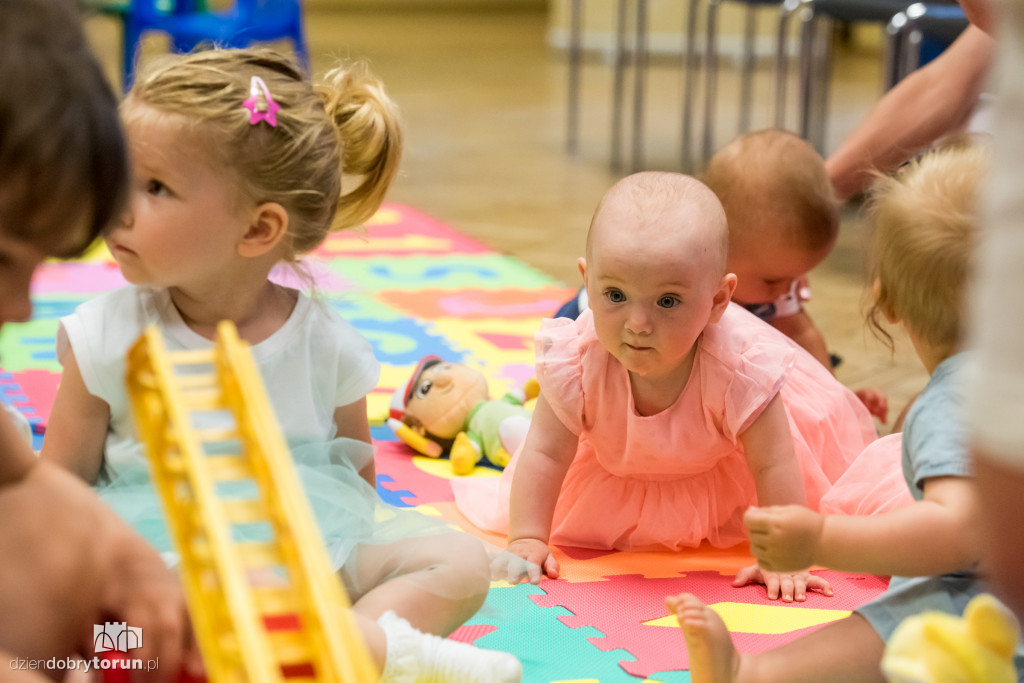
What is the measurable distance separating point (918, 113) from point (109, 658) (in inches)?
58.1

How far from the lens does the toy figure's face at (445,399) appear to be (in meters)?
1.36

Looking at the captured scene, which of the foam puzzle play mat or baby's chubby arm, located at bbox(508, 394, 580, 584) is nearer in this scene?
the foam puzzle play mat

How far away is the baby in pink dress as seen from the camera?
102 cm

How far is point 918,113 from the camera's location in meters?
1.75

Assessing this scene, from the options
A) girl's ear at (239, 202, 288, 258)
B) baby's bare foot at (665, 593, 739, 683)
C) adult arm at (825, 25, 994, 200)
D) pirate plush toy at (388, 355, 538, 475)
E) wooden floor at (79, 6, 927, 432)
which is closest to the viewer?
baby's bare foot at (665, 593, 739, 683)

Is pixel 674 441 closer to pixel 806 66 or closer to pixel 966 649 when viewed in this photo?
pixel 966 649

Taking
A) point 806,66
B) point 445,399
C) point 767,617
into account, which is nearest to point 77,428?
point 445,399

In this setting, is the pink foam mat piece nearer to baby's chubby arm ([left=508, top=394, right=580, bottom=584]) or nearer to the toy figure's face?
baby's chubby arm ([left=508, top=394, right=580, bottom=584])

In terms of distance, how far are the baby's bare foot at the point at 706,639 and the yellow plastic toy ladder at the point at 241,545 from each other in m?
0.26

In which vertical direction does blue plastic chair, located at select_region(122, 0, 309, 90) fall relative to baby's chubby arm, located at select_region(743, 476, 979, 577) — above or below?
below

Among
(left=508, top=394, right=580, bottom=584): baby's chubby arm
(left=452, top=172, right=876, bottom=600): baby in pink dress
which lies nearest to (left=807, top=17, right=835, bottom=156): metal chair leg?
(left=452, top=172, right=876, bottom=600): baby in pink dress

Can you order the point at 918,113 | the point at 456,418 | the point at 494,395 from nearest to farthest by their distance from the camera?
the point at 456,418, the point at 494,395, the point at 918,113

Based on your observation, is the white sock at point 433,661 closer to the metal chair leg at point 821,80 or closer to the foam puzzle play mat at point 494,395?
the foam puzzle play mat at point 494,395

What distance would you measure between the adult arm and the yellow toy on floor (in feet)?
3.95
